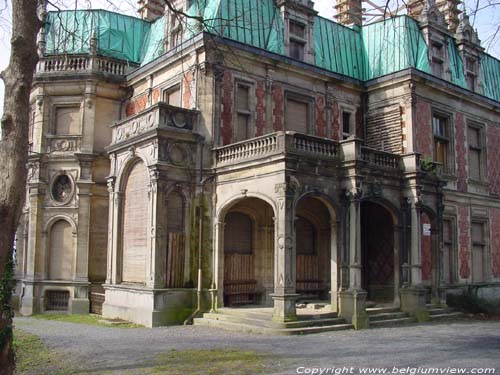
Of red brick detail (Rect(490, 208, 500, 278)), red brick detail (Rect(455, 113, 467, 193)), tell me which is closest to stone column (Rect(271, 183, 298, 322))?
red brick detail (Rect(455, 113, 467, 193))

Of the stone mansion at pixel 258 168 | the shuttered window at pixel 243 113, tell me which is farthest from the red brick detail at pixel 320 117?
the shuttered window at pixel 243 113

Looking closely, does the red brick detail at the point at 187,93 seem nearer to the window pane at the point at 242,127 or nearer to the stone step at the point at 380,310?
the window pane at the point at 242,127

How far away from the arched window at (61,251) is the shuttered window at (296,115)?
9.13m

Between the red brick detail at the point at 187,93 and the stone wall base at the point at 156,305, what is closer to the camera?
the stone wall base at the point at 156,305

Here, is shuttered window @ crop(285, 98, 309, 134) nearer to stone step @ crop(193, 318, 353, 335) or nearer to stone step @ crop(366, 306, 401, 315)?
stone step @ crop(366, 306, 401, 315)

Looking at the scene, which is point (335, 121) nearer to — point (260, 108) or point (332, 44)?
point (332, 44)

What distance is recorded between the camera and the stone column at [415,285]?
17.9 meters

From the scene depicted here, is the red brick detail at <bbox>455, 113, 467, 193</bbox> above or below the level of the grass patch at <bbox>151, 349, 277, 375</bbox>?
above

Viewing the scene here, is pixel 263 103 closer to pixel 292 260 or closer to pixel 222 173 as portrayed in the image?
pixel 222 173

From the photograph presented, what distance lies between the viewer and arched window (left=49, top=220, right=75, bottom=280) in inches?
845

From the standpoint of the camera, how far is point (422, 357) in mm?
11102

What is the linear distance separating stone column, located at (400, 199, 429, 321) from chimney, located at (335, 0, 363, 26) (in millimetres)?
11331

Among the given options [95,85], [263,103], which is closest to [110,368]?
[263,103]

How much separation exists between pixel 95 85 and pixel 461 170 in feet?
49.1
